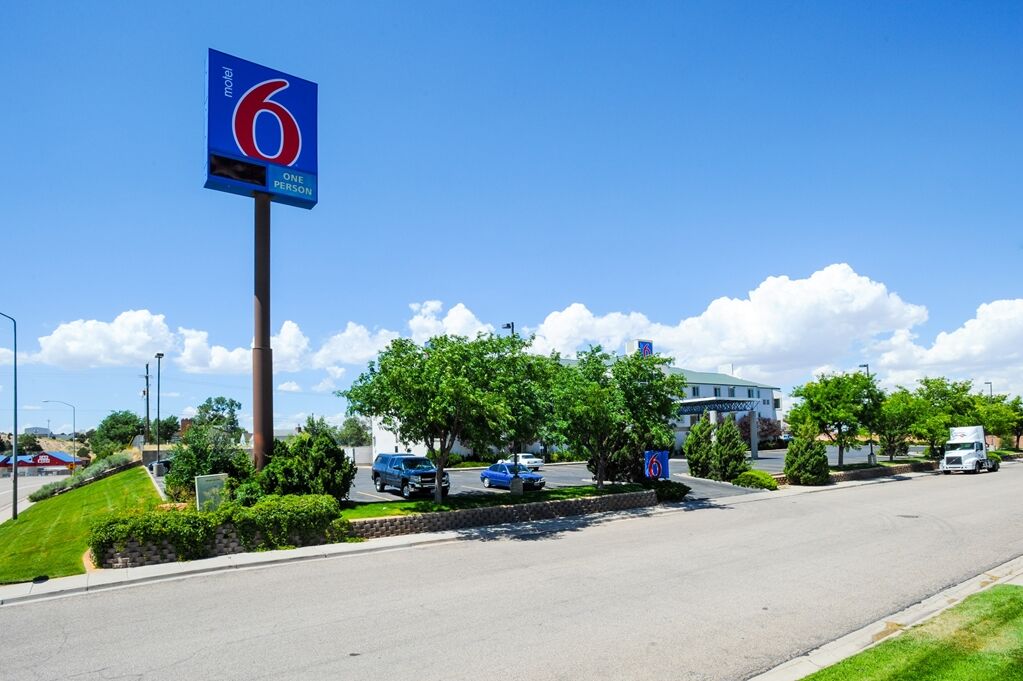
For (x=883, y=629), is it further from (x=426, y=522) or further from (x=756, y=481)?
(x=756, y=481)

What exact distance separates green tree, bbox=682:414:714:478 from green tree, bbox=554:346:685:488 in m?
10.4

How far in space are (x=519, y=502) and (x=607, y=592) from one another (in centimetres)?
1126

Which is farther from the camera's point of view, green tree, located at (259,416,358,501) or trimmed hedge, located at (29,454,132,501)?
trimmed hedge, located at (29,454,132,501)

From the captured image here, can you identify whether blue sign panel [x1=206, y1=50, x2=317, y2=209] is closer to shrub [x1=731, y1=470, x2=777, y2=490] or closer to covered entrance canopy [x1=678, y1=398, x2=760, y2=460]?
shrub [x1=731, y1=470, x2=777, y2=490]

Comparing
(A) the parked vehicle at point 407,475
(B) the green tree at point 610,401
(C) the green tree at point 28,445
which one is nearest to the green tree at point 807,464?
(B) the green tree at point 610,401

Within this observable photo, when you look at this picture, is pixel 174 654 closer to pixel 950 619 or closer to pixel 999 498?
pixel 950 619

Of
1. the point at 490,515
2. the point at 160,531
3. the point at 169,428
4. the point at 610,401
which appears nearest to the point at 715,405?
the point at 610,401

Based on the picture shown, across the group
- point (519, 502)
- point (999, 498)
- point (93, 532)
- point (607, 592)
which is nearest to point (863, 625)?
point (607, 592)

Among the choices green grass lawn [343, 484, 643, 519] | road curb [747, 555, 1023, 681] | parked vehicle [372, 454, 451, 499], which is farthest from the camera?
parked vehicle [372, 454, 451, 499]

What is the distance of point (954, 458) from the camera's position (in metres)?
45.0

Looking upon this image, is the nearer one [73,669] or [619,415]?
[73,669]

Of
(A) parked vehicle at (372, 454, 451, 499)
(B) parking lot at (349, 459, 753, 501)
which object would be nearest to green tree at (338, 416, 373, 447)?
(B) parking lot at (349, 459, 753, 501)

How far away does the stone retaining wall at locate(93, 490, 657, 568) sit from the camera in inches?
620

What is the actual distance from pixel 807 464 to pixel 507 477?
17180 millimetres
